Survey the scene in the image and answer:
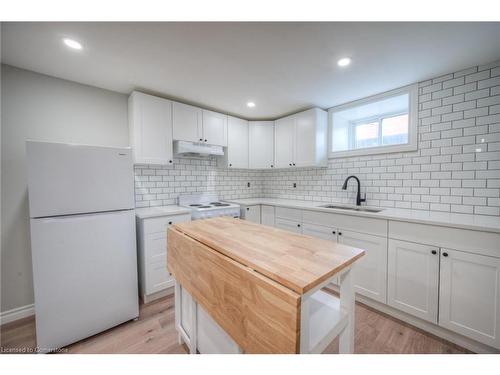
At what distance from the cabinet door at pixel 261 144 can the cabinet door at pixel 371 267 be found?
1.78m

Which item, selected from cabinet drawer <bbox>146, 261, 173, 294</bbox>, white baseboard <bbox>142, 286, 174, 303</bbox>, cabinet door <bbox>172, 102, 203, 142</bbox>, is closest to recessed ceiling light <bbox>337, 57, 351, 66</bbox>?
cabinet door <bbox>172, 102, 203, 142</bbox>

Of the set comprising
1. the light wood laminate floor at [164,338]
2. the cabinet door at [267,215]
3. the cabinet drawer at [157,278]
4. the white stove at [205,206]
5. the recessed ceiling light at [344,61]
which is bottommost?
the light wood laminate floor at [164,338]

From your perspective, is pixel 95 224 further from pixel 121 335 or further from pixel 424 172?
pixel 424 172

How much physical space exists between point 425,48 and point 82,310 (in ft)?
11.4

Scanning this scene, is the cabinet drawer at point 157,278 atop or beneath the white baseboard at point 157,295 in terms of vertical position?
atop

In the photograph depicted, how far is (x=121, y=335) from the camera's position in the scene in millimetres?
1668

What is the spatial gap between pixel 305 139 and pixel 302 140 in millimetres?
52

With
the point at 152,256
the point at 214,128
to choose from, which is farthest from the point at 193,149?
the point at 152,256

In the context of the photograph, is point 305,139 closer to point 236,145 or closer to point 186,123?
point 236,145

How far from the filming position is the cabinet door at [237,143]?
3144 millimetres

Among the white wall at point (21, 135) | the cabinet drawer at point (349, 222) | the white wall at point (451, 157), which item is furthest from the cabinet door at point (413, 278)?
the white wall at point (21, 135)

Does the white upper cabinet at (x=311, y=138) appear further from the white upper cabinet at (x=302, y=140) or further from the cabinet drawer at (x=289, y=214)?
the cabinet drawer at (x=289, y=214)

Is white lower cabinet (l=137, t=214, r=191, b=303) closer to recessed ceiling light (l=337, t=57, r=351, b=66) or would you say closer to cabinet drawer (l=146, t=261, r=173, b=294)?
cabinet drawer (l=146, t=261, r=173, b=294)

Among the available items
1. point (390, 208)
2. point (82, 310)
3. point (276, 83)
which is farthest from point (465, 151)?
point (82, 310)
